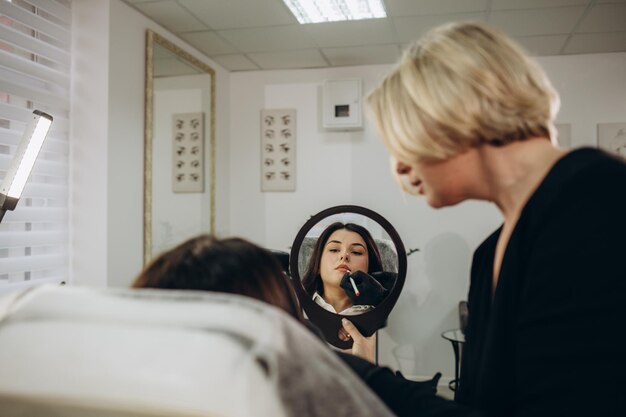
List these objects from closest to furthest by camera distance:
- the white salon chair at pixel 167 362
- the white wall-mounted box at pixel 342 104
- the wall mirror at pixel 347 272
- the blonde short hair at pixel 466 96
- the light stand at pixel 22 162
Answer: the white salon chair at pixel 167 362
the blonde short hair at pixel 466 96
the light stand at pixel 22 162
the wall mirror at pixel 347 272
the white wall-mounted box at pixel 342 104

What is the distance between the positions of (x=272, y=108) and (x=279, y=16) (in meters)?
1.30

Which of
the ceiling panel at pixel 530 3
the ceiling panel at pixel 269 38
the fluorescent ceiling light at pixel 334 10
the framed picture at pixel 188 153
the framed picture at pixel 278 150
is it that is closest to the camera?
the ceiling panel at pixel 530 3

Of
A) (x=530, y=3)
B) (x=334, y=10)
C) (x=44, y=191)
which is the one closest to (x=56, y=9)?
(x=44, y=191)

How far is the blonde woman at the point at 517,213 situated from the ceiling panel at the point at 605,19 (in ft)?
9.23

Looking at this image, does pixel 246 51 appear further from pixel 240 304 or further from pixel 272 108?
pixel 240 304

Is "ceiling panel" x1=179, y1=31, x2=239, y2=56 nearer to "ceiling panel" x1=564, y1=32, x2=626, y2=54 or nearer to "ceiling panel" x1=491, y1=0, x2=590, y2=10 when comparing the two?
"ceiling panel" x1=491, y1=0, x2=590, y2=10

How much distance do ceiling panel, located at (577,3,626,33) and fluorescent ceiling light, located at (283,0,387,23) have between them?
4.17ft

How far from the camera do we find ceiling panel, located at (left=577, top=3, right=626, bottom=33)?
3201 mm

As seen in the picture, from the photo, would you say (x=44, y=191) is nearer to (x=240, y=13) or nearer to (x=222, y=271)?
(x=240, y=13)

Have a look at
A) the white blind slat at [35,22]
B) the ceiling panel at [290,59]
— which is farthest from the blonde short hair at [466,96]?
the ceiling panel at [290,59]

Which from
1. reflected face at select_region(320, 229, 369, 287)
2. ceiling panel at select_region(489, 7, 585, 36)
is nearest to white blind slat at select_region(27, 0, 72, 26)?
reflected face at select_region(320, 229, 369, 287)

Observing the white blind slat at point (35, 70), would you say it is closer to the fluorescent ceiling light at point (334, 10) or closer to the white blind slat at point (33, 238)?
the white blind slat at point (33, 238)

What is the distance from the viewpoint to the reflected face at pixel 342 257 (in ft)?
7.69

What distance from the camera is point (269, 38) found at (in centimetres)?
378
